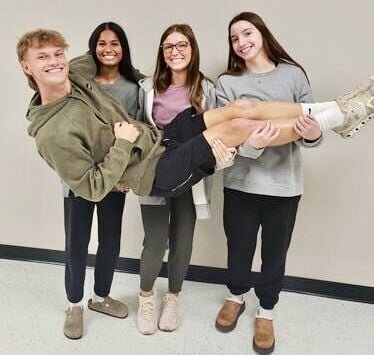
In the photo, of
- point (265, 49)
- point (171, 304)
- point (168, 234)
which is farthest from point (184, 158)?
point (171, 304)

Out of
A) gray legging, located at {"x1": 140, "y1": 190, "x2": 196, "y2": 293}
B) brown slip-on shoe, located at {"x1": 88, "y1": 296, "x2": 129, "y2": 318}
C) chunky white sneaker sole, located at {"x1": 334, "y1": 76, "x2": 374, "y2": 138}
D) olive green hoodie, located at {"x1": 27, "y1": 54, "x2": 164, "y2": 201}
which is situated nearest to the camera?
olive green hoodie, located at {"x1": 27, "y1": 54, "x2": 164, "y2": 201}

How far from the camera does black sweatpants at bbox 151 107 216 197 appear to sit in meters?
1.48

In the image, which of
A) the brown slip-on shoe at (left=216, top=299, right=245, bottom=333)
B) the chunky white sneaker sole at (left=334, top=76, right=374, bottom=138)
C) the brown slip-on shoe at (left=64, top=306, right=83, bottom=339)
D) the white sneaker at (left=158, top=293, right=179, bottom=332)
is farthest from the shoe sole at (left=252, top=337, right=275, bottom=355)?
the chunky white sneaker sole at (left=334, top=76, right=374, bottom=138)

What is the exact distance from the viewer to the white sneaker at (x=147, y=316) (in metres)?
1.84

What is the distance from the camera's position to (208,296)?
2.17 m

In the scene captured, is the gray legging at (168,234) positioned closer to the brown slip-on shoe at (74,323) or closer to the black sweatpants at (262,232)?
the black sweatpants at (262,232)

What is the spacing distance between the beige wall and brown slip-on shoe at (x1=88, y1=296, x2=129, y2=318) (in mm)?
395

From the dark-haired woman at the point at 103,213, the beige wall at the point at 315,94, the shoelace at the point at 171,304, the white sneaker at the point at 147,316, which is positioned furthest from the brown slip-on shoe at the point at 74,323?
the beige wall at the point at 315,94

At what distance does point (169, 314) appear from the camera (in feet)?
6.19

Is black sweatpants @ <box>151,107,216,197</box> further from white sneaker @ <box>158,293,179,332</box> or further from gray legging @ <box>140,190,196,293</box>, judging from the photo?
white sneaker @ <box>158,293,179,332</box>

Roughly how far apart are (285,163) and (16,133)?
144 cm

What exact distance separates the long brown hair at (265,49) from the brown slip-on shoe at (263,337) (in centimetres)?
107

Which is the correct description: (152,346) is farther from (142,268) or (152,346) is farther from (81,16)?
(81,16)

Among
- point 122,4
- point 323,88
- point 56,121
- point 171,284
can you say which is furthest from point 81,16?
point 171,284
